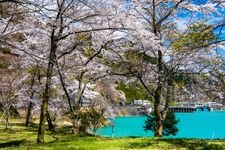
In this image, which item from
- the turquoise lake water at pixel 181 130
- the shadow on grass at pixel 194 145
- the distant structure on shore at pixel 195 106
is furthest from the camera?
the turquoise lake water at pixel 181 130

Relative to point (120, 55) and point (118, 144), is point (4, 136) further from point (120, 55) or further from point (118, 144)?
point (118, 144)

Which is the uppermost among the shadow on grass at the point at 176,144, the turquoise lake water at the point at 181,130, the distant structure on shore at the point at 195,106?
the distant structure on shore at the point at 195,106

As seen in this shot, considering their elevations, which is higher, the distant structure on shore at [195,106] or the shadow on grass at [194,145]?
the distant structure on shore at [195,106]

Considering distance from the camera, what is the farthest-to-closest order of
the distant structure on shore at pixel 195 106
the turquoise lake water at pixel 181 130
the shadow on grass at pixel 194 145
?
1. the turquoise lake water at pixel 181 130
2. the distant structure on shore at pixel 195 106
3. the shadow on grass at pixel 194 145

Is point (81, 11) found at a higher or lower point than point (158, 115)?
higher

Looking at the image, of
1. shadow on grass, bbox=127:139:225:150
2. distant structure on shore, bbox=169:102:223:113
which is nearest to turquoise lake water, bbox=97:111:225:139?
distant structure on shore, bbox=169:102:223:113

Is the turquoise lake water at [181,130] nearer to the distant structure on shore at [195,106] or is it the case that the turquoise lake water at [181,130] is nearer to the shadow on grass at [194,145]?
the distant structure on shore at [195,106]

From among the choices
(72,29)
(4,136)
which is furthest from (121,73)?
Result: (4,136)

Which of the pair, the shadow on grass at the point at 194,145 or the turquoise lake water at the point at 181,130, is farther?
the turquoise lake water at the point at 181,130

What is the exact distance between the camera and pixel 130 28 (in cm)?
1806

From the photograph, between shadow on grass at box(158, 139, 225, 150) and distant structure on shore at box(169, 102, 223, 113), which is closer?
shadow on grass at box(158, 139, 225, 150)

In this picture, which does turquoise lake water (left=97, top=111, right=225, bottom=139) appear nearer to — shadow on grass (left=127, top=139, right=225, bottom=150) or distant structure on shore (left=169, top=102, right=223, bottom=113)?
distant structure on shore (left=169, top=102, right=223, bottom=113)

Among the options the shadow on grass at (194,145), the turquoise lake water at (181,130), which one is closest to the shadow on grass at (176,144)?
the shadow on grass at (194,145)

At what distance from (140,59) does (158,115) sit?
3.46 meters
